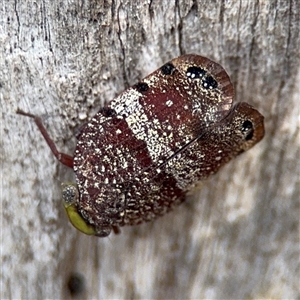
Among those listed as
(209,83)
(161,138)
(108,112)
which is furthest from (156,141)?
(209,83)

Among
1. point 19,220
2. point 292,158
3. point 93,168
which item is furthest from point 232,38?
point 19,220

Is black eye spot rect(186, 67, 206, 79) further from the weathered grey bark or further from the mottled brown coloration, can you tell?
the weathered grey bark

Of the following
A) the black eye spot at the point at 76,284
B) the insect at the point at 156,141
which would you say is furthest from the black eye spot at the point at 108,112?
the black eye spot at the point at 76,284

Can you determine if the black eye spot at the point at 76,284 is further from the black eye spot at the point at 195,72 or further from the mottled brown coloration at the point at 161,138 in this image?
the black eye spot at the point at 195,72

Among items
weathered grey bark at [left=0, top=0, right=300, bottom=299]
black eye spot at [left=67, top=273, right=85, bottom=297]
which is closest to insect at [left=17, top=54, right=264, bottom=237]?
weathered grey bark at [left=0, top=0, right=300, bottom=299]

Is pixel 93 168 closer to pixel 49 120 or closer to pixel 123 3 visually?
pixel 49 120

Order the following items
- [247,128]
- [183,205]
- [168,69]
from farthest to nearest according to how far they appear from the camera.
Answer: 1. [183,205]
2. [247,128]
3. [168,69]

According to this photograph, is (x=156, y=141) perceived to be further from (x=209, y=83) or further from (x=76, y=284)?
(x=76, y=284)
